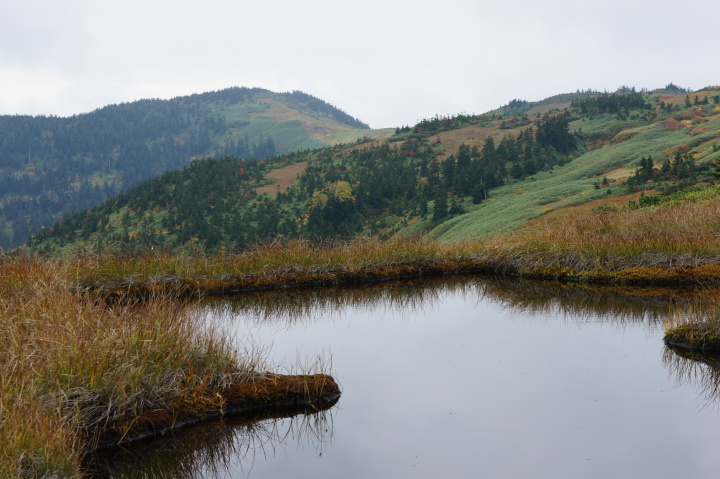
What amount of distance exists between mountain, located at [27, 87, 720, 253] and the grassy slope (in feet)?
0.59

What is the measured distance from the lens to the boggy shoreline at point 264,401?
579cm

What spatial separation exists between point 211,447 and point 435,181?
52981 mm

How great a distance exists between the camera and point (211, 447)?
5340mm

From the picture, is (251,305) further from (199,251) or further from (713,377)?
(713,377)

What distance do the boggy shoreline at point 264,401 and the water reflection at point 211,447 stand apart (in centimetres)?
14

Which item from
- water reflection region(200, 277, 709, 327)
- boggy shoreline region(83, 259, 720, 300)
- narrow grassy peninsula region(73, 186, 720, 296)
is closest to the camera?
water reflection region(200, 277, 709, 327)

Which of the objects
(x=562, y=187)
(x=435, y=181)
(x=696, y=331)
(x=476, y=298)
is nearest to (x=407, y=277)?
(x=476, y=298)

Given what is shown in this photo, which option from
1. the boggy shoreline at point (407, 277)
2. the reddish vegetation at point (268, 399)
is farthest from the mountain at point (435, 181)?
the reddish vegetation at point (268, 399)

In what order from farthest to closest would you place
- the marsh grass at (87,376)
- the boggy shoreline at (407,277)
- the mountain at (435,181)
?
the mountain at (435,181)
the boggy shoreline at (407,277)
the marsh grass at (87,376)

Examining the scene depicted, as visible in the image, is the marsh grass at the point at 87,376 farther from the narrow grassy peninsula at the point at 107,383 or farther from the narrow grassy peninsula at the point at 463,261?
the narrow grassy peninsula at the point at 463,261

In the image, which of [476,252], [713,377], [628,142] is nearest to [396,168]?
[628,142]

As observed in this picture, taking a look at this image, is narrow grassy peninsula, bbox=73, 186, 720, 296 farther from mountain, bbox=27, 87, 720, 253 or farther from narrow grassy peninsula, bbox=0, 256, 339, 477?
mountain, bbox=27, 87, 720, 253

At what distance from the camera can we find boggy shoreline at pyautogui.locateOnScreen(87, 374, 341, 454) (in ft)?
19.0

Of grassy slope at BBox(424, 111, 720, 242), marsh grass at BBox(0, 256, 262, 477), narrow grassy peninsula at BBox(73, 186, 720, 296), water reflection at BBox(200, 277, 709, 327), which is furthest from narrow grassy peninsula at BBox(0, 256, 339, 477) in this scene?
grassy slope at BBox(424, 111, 720, 242)
